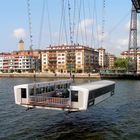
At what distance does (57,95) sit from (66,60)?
148634mm

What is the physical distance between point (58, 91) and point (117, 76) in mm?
91381

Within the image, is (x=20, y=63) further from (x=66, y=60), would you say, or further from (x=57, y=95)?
(x=57, y=95)

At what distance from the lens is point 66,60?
175375 millimetres

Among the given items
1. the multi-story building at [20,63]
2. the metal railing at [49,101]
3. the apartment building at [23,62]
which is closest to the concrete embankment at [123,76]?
the multi-story building at [20,63]

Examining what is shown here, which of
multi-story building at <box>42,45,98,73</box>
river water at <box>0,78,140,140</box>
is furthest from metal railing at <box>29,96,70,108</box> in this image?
multi-story building at <box>42,45,98,73</box>

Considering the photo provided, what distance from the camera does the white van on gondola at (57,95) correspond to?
22.8 meters

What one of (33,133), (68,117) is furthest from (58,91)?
→ (33,133)

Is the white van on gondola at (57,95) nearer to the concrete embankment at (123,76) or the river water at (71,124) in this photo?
the river water at (71,124)

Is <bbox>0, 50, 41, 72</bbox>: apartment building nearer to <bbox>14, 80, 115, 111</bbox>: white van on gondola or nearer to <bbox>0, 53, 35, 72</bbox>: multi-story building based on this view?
<bbox>0, 53, 35, 72</bbox>: multi-story building

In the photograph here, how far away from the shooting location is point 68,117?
28266mm

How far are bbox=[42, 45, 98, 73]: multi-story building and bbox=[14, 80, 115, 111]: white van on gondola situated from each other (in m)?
141

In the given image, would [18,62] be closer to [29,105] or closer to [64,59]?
[64,59]

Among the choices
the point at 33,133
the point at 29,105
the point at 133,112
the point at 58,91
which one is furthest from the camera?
the point at 133,112

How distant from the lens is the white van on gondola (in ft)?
74.9
